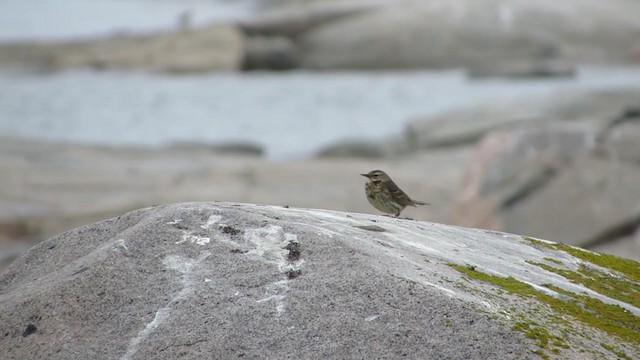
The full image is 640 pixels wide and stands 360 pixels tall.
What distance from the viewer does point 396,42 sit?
38.0 m

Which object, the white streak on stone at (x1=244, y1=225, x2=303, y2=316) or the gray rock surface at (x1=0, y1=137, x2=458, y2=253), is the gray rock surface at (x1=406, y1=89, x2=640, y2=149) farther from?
the white streak on stone at (x1=244, y1=225, x2=303, y2=316)

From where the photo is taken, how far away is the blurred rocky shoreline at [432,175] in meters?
14.6

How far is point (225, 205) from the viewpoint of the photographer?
21.8 feet

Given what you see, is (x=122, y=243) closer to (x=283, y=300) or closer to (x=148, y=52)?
(x=283, y=300)

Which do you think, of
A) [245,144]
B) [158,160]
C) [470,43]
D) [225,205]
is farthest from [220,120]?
[225,205]

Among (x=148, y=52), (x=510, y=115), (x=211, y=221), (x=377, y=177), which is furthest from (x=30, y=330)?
(x=148, y=52)

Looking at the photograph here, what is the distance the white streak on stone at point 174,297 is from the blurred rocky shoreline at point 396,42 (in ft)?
100.0

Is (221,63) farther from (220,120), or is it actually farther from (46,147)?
(46,147)

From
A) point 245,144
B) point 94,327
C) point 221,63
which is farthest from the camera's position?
point 221,63

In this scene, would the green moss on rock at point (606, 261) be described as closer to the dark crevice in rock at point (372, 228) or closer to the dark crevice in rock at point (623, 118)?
the dark crevice in rock at point (372, 228)

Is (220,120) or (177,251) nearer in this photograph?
(177,251)

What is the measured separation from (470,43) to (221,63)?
7116 mm

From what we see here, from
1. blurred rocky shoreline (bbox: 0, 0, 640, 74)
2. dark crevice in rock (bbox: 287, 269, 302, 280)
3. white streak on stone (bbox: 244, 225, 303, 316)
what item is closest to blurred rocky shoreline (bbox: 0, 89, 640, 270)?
white streak on stone (bbox: 244, 225, 303, 316)

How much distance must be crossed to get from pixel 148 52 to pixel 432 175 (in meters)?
19.8
